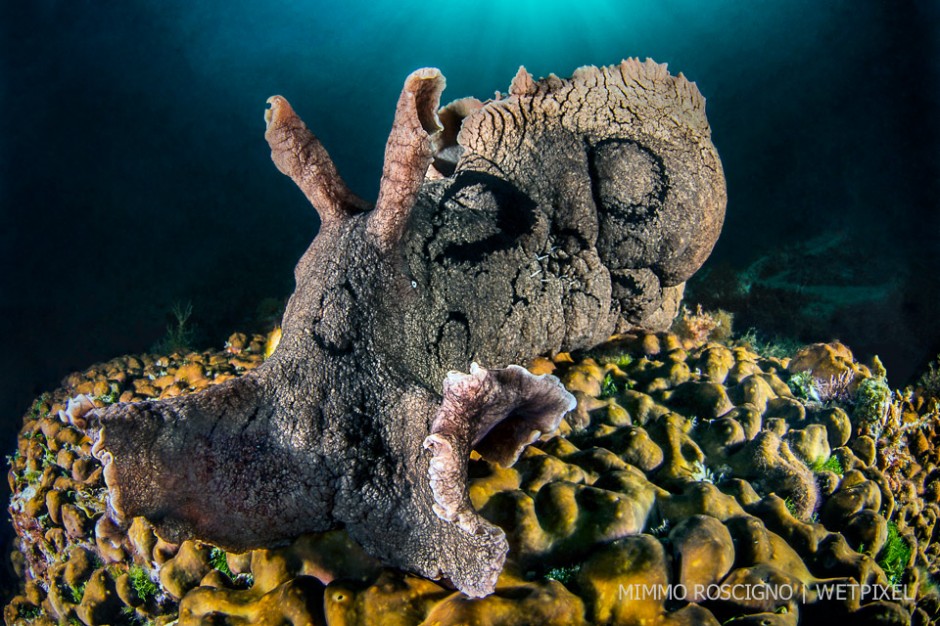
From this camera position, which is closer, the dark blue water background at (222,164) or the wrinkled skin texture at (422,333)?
the wrinkled skin texture at (422,333)

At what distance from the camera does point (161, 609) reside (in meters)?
2.72

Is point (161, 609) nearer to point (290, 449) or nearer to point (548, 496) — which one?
point (290, 449)

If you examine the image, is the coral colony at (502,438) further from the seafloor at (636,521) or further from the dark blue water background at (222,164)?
the dark blue water background at (222,164)

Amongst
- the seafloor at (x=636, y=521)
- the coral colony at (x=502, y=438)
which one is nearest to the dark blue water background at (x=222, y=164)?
the seafloor at (x=636, y=521)

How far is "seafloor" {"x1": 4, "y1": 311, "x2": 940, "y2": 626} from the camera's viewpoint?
6.53 ft

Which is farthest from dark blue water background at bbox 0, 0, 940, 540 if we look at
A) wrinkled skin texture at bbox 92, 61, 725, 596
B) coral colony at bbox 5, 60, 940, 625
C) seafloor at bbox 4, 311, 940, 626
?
wrinkled skin texture at bbox 92, 61, 725, 596

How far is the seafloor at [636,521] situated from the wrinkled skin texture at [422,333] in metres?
0.21

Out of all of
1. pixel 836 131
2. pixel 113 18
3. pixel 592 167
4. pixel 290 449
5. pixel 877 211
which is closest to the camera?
pixel 290 449

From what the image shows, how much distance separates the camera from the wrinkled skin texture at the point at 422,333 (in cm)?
192

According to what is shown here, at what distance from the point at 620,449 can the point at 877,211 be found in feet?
34.2

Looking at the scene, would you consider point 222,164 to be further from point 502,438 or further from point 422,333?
point 502,438

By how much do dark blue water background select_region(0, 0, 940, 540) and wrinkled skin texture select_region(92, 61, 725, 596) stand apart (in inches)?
293

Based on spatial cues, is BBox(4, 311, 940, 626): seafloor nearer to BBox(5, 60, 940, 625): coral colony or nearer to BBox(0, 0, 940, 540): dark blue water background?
BBox(5, 60, 940, 625): coral colony

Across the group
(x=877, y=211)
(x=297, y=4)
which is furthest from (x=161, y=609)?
(x=297, y=4)
